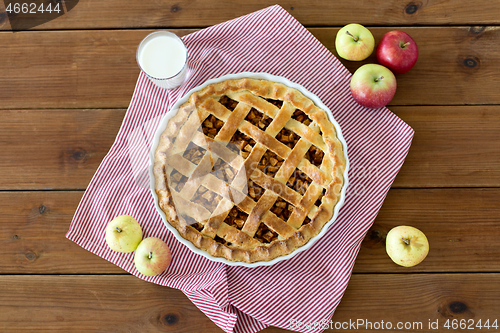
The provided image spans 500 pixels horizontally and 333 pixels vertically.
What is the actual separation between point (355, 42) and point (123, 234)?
4.12 ft

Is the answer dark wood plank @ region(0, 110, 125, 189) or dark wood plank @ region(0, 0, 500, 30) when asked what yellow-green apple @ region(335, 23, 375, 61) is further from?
dark wood plank @ region(0, 110, 125, 189)

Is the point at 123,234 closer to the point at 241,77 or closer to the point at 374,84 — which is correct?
the point at 241,77

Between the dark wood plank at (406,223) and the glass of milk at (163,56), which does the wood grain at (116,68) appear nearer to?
the glass of milk at (163,56)

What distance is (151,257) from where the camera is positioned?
1466mm

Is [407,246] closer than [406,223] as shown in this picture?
Yes

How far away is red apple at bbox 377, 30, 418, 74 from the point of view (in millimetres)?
1548

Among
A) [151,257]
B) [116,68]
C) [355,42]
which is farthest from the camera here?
[116,68]

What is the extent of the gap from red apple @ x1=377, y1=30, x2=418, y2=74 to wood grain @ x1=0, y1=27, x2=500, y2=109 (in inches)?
3.9

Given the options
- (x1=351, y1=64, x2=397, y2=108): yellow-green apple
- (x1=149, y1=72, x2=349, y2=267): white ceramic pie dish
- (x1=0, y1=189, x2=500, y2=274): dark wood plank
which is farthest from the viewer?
(x1=0, y1=189, x2=500, y2=274): dark wood plank

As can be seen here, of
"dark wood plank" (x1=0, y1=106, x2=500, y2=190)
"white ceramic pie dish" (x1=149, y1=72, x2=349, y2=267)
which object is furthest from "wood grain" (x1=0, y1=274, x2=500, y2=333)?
"dark wood plank" (x1=0, y1=106, x2=500, y2=190)

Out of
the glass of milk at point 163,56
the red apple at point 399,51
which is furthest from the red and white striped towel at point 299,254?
the red apple at point 399,51

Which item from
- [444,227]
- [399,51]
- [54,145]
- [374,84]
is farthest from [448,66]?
[54,145]

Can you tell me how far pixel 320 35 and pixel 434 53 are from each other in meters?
0.52

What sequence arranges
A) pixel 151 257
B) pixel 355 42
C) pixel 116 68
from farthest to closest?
pixel 116 68, pixel 355 42, pixel 151 257
